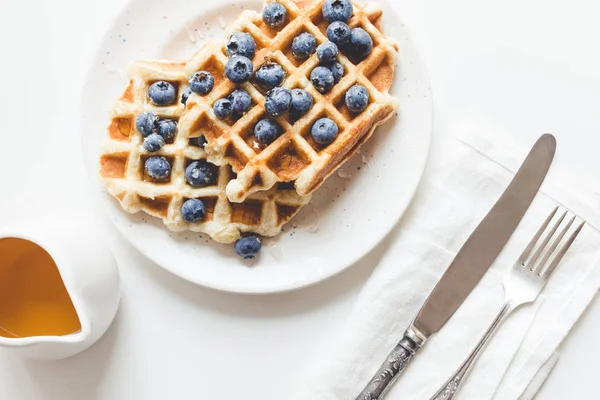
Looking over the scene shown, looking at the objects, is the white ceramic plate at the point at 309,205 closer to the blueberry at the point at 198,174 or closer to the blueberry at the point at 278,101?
the blueberry at the point at 198,174

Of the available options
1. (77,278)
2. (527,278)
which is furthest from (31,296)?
(527,278)

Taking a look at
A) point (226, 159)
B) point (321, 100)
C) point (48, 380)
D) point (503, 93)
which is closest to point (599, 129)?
point (503, 93)

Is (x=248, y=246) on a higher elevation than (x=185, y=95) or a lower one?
lower

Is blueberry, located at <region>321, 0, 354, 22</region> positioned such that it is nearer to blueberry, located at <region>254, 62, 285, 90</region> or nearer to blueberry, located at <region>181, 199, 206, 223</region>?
blueberry, located at <region>254, 62, 285, 90</region>

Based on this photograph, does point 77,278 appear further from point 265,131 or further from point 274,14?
point 274,14

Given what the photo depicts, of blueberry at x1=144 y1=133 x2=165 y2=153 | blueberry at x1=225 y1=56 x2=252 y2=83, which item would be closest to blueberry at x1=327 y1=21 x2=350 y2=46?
blueberry at x1=225 y1=56 x2=252 y2=83

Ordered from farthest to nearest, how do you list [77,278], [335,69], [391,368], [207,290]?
[207,290]
[391,368]
[335,69]
[77,278]
